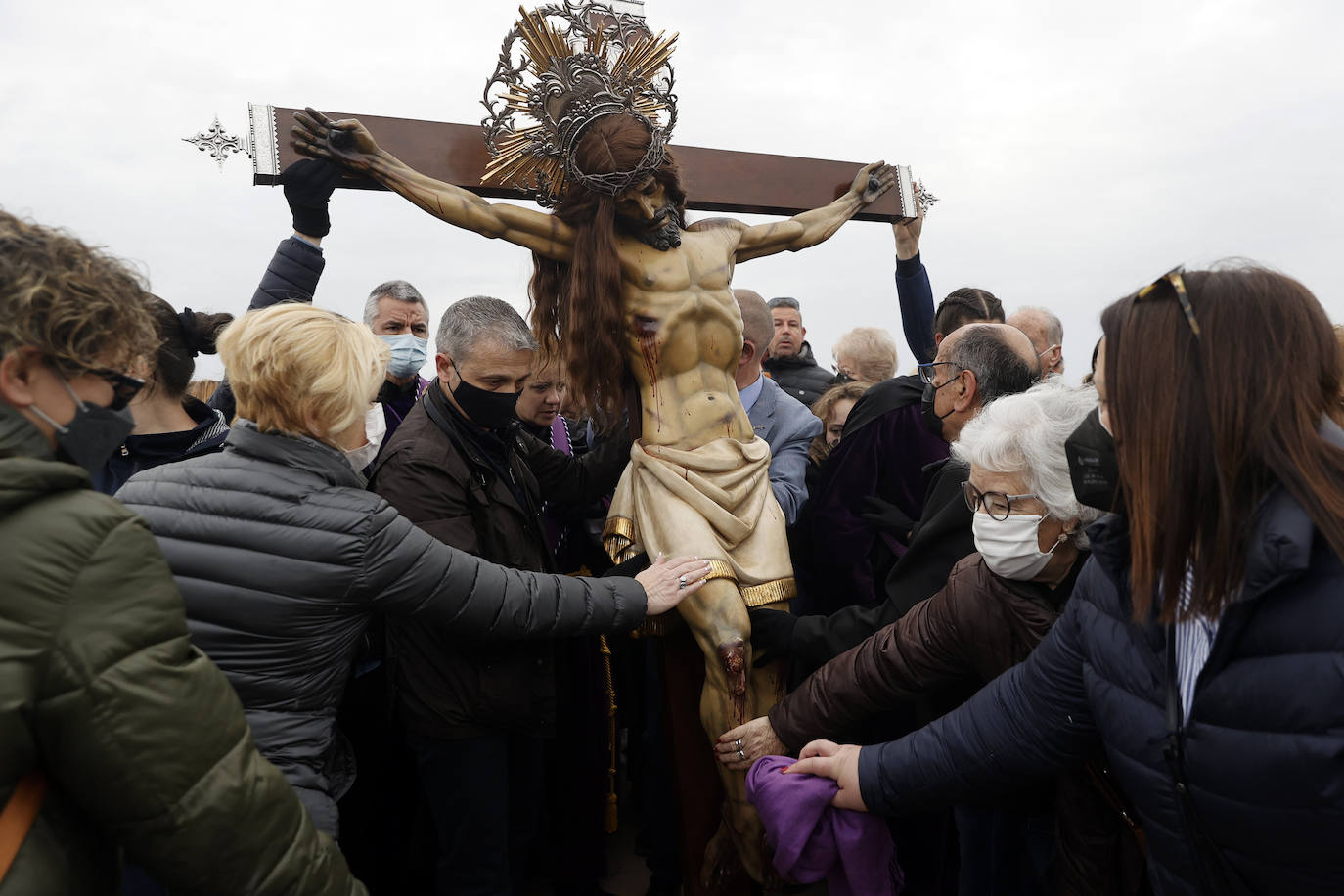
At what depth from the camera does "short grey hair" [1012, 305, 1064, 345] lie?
468 cm

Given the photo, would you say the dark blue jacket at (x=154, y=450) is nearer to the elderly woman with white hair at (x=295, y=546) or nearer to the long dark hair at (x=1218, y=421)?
the elderly woman with white hair at (x=295, y=546)

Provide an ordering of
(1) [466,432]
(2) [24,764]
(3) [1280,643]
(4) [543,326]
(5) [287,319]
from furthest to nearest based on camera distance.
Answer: (4) [543,326]
(1) [466,432]
(5) [287,319]
(3) [1280,643]
(2) [24,764]

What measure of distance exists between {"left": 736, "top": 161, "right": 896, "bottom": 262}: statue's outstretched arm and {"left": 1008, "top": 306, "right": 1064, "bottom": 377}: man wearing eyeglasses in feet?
4.31

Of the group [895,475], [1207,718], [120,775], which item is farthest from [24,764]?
[895,475]

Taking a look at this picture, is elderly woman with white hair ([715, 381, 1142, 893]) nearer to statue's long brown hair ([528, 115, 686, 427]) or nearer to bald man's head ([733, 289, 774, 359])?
statue's long brown hair ([528, 115, 686, 427])

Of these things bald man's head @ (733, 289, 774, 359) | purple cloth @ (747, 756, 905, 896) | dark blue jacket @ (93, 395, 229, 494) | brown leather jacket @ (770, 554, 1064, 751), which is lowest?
purple cloth @ (747, 756, 905, 896)

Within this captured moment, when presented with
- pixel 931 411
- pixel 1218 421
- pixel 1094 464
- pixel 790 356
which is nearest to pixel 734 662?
pixel 931 411

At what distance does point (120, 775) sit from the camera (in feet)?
3.89

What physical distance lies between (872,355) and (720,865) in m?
3.27

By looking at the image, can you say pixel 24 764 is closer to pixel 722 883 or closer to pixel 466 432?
pixel 466 432

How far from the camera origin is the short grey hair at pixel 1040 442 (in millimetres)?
2059

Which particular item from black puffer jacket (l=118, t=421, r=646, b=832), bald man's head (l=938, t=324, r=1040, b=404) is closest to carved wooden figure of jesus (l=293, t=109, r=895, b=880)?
bald man's head (l=938, t=324, r=1040, b=404)

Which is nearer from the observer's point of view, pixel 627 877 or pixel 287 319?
pixel 287 319

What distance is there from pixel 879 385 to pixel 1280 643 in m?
2.38
